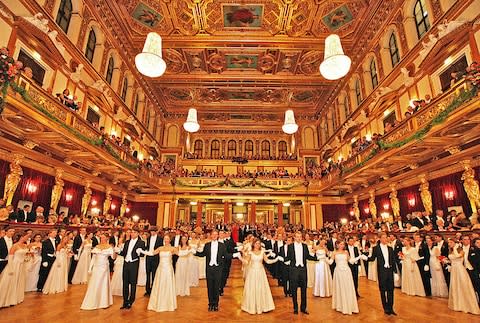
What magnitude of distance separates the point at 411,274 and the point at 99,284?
715 centimetres

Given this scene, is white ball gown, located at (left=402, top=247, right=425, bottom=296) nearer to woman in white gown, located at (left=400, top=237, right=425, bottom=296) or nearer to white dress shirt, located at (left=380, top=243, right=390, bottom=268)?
woman in white gown, located at (left=400, top=237, right=425, bottom=296)

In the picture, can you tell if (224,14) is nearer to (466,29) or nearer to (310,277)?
(466,29)

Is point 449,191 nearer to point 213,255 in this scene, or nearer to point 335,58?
point 335,58

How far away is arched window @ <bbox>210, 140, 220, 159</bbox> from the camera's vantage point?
79.4 ft

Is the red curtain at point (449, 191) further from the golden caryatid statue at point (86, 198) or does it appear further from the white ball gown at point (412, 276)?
the golden caryatid statue at point (86, 198)

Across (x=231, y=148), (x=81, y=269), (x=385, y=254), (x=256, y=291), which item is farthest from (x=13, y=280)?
(x=231, y=148)

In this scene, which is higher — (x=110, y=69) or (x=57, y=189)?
(x=110, y=69)

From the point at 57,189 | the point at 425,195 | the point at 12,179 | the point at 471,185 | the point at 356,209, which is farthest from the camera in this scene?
the point at 356,209

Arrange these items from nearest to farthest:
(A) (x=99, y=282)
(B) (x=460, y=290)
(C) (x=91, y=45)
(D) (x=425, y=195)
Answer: (A) (x=99, y=282) < (B) (x=460, y=290) < (D) (x=425, y=195) < (C) (x=91, y=45)

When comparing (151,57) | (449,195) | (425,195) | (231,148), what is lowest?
(449,195)

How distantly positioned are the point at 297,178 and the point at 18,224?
48.6ft

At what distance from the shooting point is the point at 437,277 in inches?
257

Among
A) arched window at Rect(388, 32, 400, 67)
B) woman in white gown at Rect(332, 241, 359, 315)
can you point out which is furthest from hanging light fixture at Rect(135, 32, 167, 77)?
arched window at Rect(388, 32, 400, 67)

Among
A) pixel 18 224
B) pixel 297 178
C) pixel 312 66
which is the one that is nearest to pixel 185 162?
pixel 297 178
